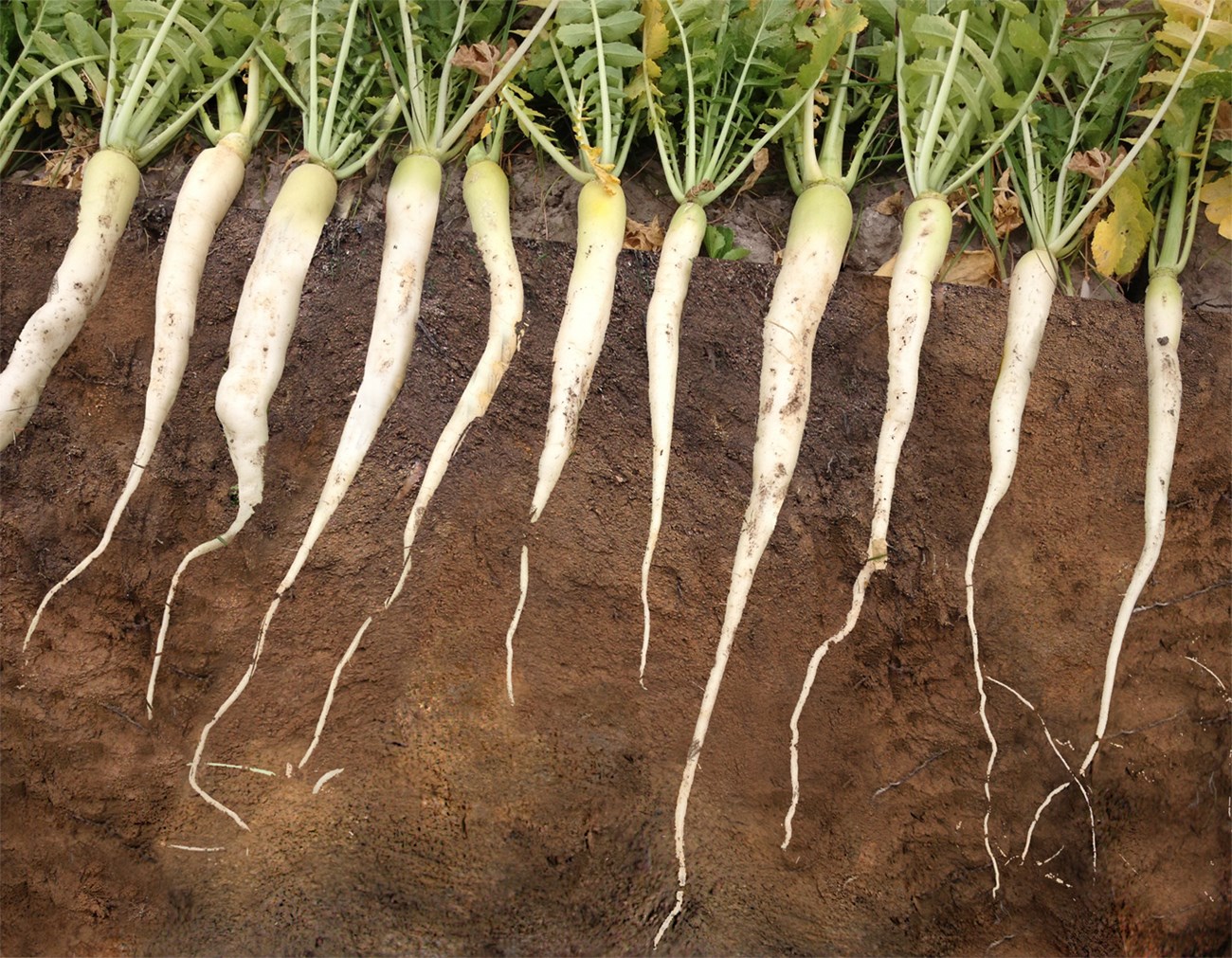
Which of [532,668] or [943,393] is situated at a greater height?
[943,393]

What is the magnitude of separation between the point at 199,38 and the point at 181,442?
0.76m

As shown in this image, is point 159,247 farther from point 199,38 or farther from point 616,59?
point 616,59

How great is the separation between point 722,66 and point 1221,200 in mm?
980

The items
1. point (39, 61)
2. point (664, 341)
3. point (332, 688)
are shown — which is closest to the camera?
point (332, 688)

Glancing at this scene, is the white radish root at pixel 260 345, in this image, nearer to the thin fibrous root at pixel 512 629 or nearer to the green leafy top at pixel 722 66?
the thin fibrous root at pixel 512 629

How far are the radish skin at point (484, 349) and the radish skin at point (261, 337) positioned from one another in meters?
0.26

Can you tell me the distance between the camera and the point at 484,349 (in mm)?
1625

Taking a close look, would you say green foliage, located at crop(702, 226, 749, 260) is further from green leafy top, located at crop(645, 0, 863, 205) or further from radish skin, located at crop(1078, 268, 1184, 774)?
radish skin, located at crop(1078, 268, 1184, 774)

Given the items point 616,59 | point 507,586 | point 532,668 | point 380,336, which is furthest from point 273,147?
point 532,668

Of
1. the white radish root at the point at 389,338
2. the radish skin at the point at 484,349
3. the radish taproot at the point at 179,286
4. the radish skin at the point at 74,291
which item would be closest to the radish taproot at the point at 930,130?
the radish skin at the point at 484,349

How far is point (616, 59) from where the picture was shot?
5.38 feet

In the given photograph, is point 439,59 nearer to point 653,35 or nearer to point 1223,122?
point 653,35

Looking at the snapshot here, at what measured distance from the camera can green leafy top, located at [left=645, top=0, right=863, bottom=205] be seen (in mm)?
1648

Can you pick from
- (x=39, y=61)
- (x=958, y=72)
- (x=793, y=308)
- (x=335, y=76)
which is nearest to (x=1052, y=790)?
(x=793, y=308)
